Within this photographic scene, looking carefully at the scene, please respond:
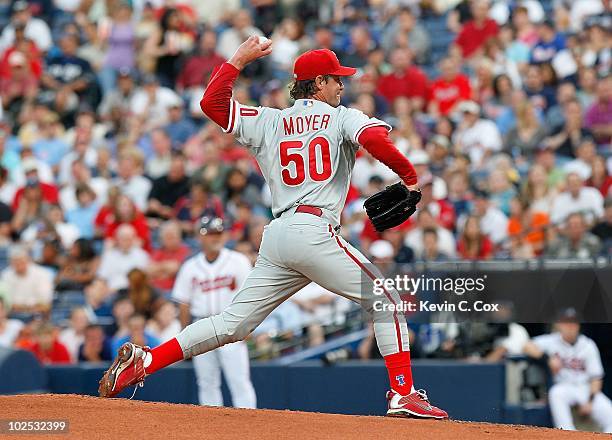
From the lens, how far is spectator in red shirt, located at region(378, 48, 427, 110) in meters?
13.3

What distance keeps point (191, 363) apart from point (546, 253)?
3.00 metres

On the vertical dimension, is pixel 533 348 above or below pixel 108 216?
below

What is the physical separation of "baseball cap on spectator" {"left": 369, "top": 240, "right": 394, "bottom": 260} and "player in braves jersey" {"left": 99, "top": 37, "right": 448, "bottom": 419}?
3825 mm

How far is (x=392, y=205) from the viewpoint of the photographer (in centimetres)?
629

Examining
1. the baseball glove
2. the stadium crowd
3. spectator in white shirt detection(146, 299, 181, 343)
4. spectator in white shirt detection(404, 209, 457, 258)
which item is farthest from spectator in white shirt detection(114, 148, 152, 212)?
the baseball glove

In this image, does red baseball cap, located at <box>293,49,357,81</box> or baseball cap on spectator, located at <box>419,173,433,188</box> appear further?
baseball cap on spectator, located at <box>419,173,433,188</box>

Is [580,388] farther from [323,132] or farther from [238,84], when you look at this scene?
[238,84]

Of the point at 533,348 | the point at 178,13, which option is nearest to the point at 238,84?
the point at 178,13

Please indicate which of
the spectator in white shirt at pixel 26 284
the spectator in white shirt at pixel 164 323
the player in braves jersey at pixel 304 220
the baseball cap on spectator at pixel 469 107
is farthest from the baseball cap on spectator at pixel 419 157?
the player in braves jersey at pixel 304 220

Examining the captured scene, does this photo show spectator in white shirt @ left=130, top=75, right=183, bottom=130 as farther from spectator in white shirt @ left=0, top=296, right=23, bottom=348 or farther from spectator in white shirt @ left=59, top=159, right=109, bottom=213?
spectator in white shirt @ left=0, top=296, right=23, bottom=348

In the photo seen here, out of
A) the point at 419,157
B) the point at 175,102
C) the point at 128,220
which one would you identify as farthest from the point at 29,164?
the point at 419,157

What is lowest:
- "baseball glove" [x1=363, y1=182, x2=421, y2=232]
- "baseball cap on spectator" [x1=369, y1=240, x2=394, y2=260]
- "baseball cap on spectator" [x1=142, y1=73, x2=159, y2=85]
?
"baseball glove" [x1=363, y1=182, x2=421, y2=232]

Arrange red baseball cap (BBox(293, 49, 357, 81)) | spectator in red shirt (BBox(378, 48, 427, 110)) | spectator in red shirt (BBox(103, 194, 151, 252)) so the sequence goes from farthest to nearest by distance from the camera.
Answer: spectator in red shirt (BBox(378, 48, 427, 110))
spectator in red shirt (BBox(103, 194, 151, 252))
red baseball cap (BBox(293, 49, 357, 81))

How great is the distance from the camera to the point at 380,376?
931 centimetres
